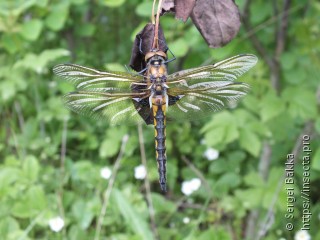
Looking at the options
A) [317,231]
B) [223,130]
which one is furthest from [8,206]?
[317,231]

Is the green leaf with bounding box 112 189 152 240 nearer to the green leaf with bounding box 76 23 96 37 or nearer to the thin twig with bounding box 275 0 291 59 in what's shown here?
the thin twig with bounding box 275 0 291 59

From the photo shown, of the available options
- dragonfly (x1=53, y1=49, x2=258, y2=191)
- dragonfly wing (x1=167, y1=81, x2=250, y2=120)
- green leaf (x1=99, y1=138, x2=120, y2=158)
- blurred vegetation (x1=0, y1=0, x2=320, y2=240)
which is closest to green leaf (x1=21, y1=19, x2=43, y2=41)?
blurred vegetation (x1=0, y1=0, x2=320, y2=240)

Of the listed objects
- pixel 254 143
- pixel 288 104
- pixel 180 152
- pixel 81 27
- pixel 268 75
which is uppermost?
pixel 81 27

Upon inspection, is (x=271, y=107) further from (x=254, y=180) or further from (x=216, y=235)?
(x=216, y=235)

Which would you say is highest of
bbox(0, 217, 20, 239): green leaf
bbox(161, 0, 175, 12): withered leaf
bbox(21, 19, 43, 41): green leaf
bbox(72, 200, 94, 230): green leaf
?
bbox(21, 19, 43, 41): green leaf

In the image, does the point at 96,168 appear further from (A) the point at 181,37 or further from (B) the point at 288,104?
(B) the point at 288,104

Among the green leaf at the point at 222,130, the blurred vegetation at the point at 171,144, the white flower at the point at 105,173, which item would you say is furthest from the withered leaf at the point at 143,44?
the white flower at the point at 105,173
